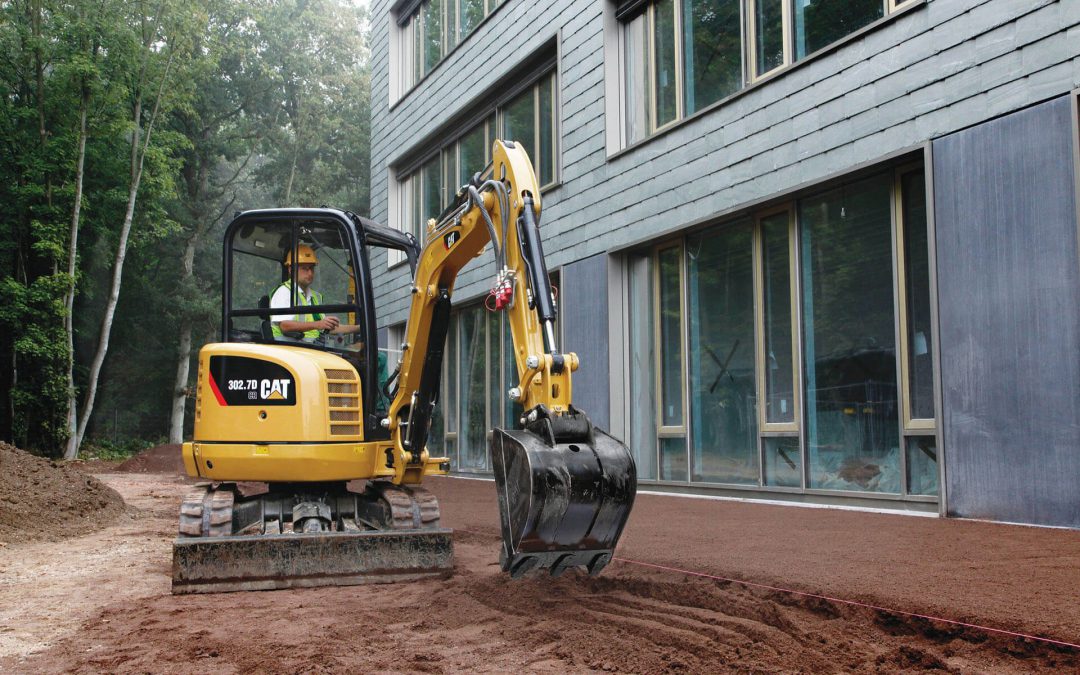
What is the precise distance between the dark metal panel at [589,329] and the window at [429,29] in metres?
5.48

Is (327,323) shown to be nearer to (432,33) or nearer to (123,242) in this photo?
(432,33)

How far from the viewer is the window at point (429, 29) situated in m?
16.8

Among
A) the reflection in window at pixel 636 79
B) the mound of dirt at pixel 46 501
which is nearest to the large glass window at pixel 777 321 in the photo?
the reflection in window at pixel 636 79

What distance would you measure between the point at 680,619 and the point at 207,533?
10.6 ft

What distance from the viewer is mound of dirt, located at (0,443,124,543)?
892 cm

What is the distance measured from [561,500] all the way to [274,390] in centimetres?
270

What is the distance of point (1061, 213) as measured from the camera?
658cm

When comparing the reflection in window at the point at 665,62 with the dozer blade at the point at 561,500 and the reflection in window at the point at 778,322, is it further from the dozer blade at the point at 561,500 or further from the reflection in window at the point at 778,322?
the dozer blade at the point at 561,500

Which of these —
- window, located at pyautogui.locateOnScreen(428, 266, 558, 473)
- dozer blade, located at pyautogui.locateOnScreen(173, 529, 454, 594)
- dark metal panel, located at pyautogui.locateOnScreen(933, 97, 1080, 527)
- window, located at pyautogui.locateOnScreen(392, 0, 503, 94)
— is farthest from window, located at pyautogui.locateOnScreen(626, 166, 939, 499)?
window, located at pyautogui.locateOnScreen(392, 0, 503, 94)

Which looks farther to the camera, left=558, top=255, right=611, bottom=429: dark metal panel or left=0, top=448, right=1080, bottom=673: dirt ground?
left=558, top=255, right=611, bottom=429: dark metal panel

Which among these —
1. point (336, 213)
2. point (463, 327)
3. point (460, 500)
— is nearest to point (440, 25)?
point (463, 327)

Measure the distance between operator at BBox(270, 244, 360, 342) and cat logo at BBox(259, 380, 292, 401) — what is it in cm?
61

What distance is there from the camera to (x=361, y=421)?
6.68 m

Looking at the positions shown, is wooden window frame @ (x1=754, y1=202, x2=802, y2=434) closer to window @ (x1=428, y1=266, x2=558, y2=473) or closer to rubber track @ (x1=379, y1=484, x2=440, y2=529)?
rubber track @ (x1=379, y1=484, x2=440, y2=529)
